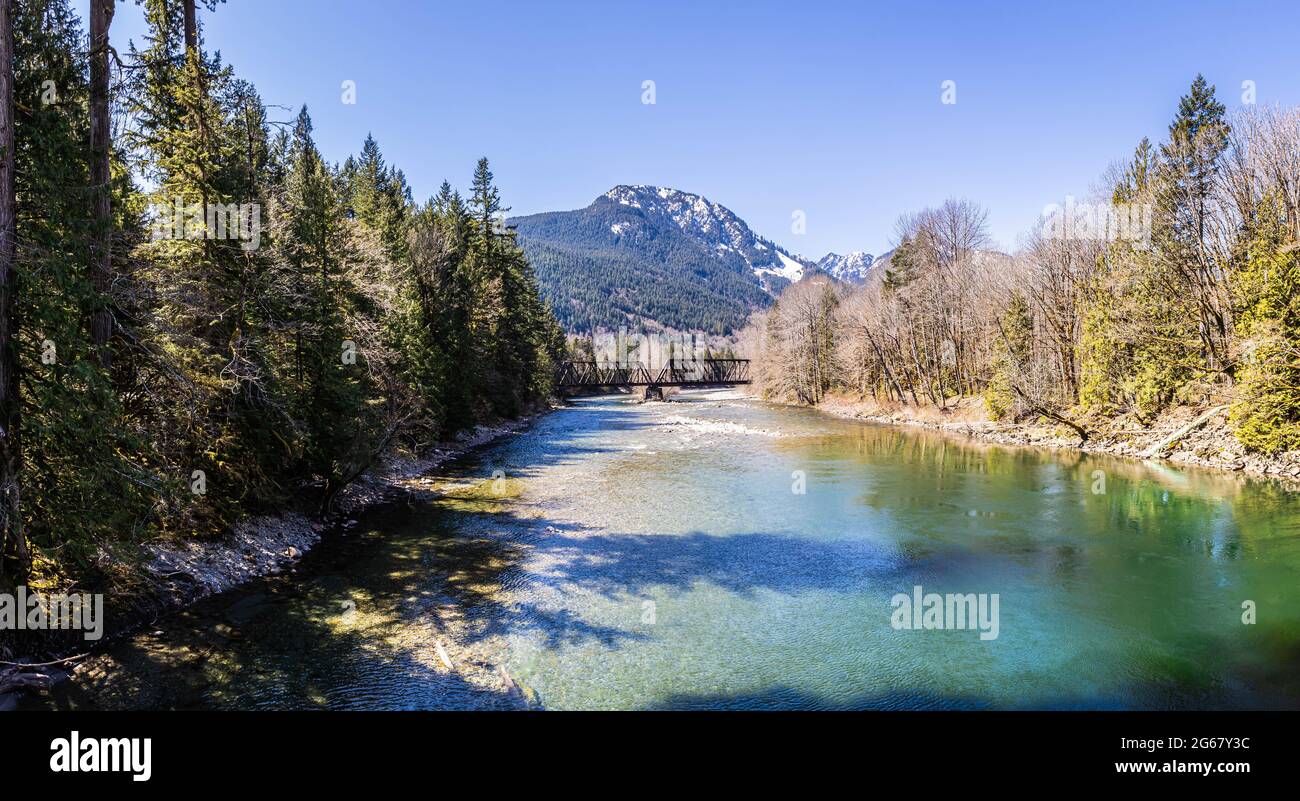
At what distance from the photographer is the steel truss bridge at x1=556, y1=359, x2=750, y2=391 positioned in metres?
83.2

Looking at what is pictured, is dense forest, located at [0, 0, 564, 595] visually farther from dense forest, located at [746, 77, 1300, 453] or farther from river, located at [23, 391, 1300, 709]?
dense forest, located at [746, 77, 1300, 453]

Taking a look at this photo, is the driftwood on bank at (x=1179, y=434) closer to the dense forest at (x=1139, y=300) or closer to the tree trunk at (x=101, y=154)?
the dense forest at (x=1139, y=300)

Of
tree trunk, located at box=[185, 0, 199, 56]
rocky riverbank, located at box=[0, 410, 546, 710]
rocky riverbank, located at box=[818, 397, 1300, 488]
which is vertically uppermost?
tree trunk, located at box=[185, 0, 199, 56]

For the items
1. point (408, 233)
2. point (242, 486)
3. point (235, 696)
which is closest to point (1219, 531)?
point (235, 696)

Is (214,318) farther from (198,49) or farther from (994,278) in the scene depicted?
(994,278)

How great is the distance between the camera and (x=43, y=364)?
904cm

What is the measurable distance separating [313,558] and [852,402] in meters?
56.0

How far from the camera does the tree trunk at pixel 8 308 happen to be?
8.39 meters

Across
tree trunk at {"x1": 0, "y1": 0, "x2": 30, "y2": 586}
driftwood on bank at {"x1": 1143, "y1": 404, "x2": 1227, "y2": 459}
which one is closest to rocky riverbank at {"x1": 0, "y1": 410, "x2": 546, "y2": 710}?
tree trunk at {"x1": 0, "y1": 0, "x2": 30, "y2": 586}

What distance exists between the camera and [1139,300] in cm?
3112

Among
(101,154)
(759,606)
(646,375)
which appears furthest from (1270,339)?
(646,375)

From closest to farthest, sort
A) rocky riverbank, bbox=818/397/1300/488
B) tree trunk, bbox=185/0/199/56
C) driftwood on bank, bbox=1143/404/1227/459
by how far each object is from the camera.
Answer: tree trunk, bbox=185/0/199/56 < rocky riverbank, bbox=818/397/1300/488 < driftwood on bank, bbox=1143/404/1227/459

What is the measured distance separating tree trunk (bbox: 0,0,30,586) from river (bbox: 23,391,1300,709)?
2.82 metres

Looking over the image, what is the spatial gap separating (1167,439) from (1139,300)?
706cm
